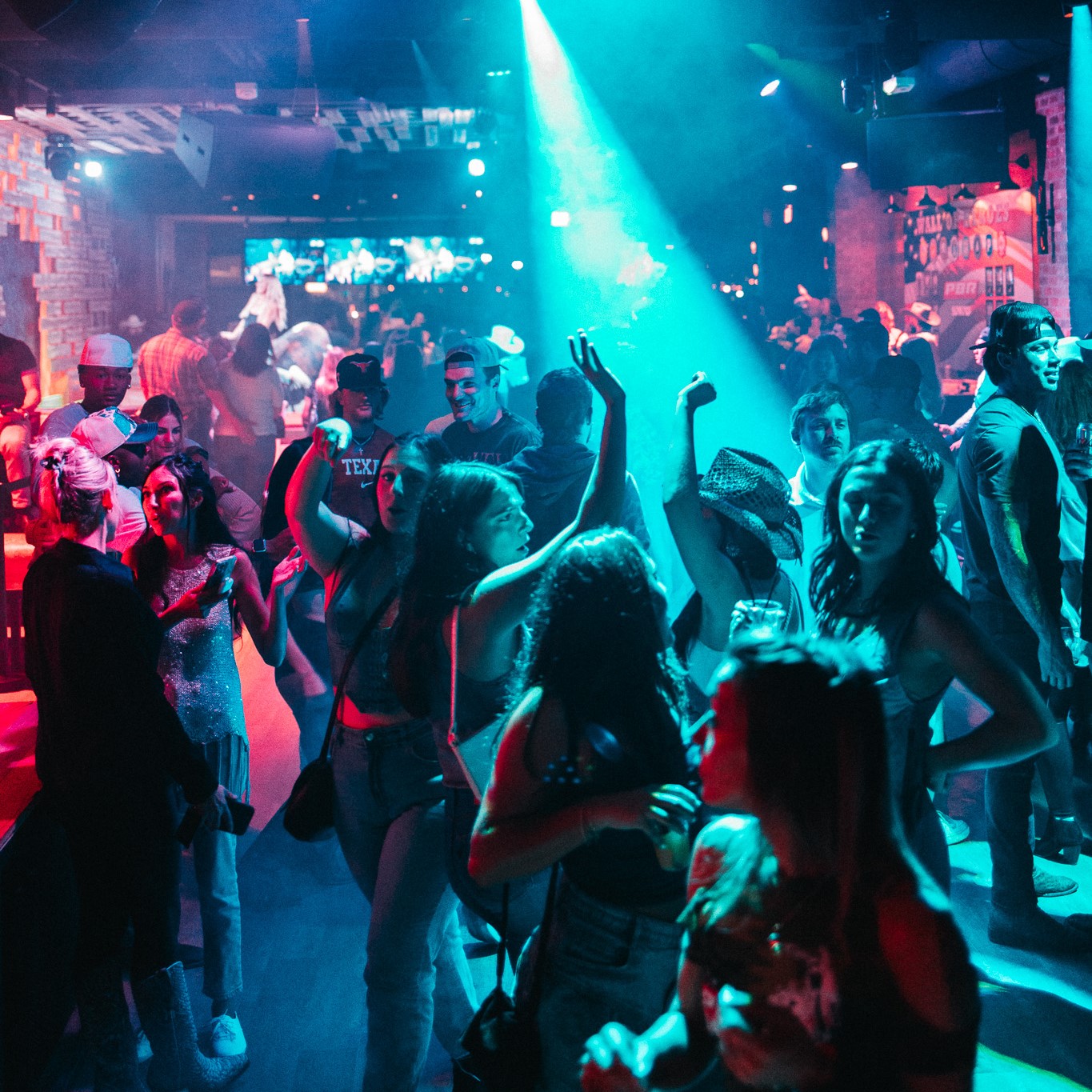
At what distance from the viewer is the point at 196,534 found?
3.13 meters

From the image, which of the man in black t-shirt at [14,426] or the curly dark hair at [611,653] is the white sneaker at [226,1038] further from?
the man in black t-shirt at [14,426]

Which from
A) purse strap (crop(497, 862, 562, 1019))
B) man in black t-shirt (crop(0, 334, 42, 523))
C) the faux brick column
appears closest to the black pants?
purse strap (crop(497, 862, 562, 1019))

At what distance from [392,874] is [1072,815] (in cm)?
248

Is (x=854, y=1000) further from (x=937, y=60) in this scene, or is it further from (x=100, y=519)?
(x=937, y=60)

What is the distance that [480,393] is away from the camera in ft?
16.2

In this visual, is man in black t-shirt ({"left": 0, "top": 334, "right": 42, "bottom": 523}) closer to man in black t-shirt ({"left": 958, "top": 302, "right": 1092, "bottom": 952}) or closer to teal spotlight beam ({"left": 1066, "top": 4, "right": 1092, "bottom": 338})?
man in black t-shirt ({"left": 958, "top": 302, "right": 1092, "bottom": 952})

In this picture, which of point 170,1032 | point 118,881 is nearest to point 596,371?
point 118,881

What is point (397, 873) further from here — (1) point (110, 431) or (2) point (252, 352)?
(2) point (252, 352)

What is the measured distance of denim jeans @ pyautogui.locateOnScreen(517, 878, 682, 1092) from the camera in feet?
5.41

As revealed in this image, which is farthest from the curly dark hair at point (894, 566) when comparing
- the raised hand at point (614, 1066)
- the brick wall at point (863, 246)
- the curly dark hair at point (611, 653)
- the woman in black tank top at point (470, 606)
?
the brick wall at point (863, 246)

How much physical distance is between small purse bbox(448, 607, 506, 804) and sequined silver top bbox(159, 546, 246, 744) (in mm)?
1051

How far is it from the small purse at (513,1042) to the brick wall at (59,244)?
1036cm

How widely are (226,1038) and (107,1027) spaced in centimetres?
43

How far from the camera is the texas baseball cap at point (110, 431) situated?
4473 millimetres
